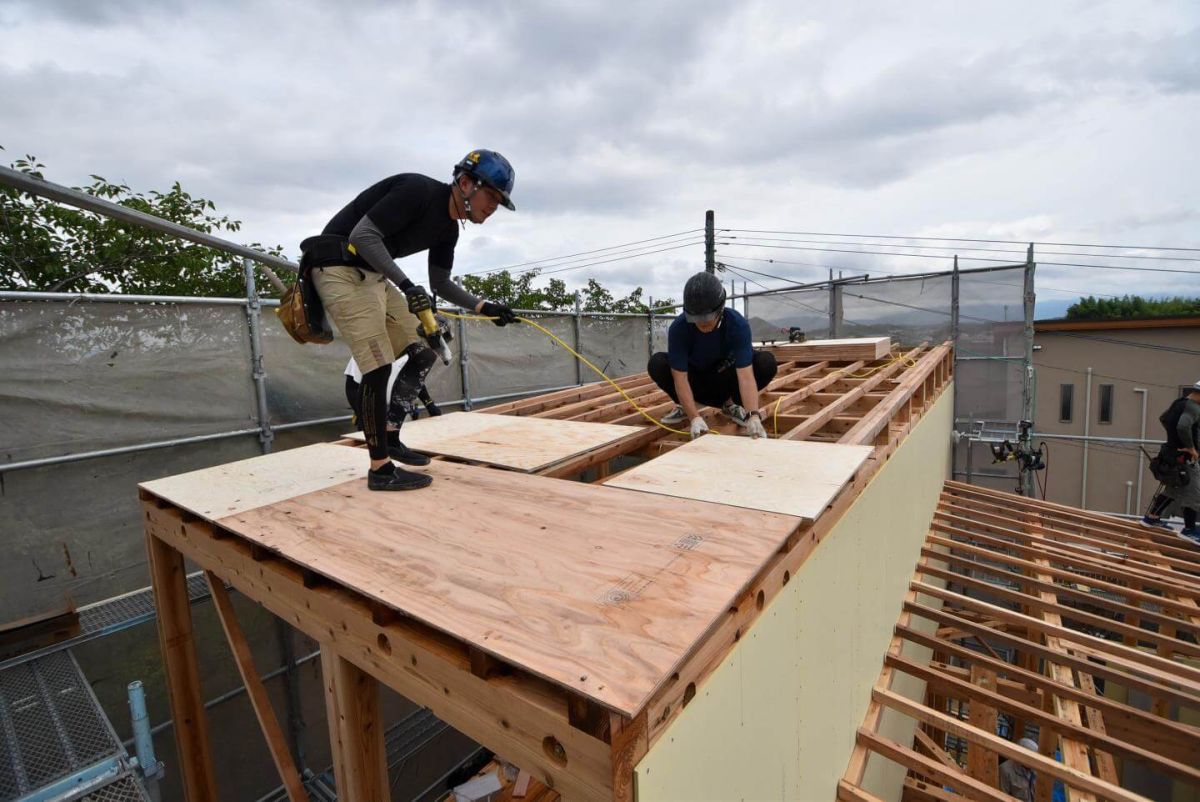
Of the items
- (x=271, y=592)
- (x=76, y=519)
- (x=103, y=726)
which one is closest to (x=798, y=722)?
(x=271, y=592)

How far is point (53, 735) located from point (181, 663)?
1.67 feet

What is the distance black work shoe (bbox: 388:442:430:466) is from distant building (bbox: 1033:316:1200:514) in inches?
620

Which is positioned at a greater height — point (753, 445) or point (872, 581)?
point (753, 445)

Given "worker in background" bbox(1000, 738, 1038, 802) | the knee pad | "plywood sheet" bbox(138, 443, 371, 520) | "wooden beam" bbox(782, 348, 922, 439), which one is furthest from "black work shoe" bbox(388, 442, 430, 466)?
"worker in background" bbox(1000, 738, 1038, 802)

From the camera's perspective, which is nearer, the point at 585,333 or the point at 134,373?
the point at 134,373

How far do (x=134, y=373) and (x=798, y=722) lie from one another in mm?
4620

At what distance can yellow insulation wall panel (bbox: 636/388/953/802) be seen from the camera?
1.19m

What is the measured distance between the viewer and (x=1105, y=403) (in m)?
14.0

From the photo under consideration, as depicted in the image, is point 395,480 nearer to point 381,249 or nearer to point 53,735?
point 381,249

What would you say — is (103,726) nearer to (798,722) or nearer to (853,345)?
(798,722)

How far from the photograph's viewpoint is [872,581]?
9.11ft

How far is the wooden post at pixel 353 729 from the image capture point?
1655mm

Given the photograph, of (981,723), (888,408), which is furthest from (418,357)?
(981,723)

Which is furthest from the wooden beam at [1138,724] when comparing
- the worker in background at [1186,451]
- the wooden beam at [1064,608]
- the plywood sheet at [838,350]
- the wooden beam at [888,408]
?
the worker in background at [1186,451]
